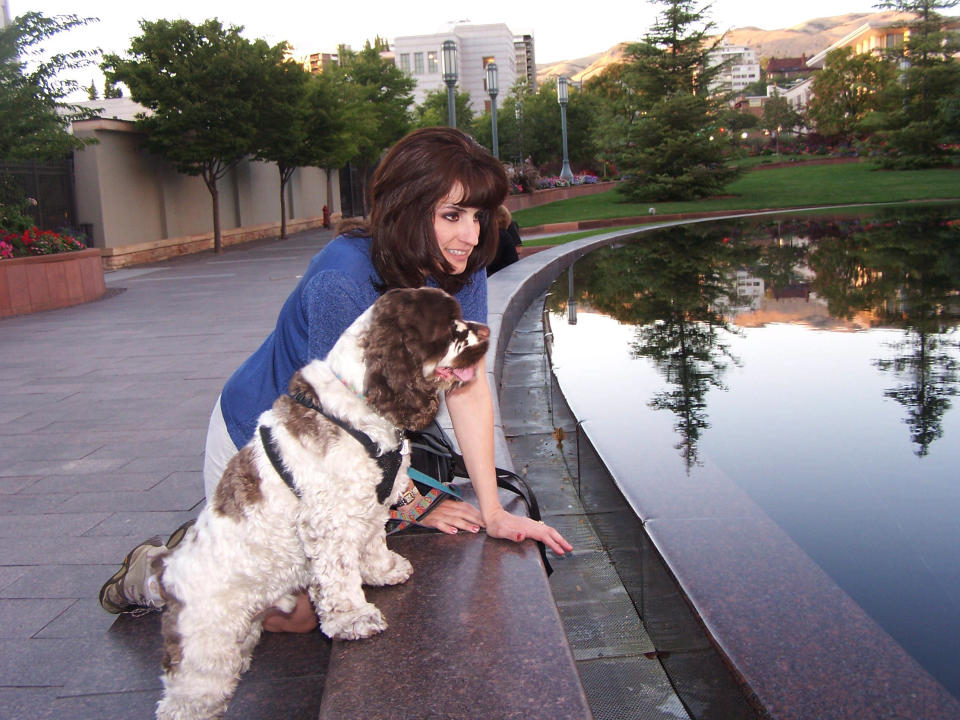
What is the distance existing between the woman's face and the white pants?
1.13m

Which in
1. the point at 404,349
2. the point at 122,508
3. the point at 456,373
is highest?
the point at 404,349

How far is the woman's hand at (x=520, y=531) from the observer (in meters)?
3.70

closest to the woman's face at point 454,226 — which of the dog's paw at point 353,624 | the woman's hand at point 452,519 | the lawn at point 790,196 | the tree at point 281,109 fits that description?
the woman's hand at point 452,519

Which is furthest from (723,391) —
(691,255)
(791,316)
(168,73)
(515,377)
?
(168,73)

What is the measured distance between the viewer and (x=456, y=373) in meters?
2.91

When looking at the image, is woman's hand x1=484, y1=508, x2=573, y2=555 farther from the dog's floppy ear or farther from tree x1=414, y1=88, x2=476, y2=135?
tree x1=414, y1=88, x2=476, y2=135

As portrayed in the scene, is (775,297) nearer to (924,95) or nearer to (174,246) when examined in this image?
(174,246)

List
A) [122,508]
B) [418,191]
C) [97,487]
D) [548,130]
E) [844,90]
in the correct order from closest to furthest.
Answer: [418,191]
[122,508]
[97,487]
[548,130]
[844,90]

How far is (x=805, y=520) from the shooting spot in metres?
4.85

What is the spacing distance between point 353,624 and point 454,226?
157 centimetres

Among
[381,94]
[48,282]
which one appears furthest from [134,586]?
[381,94]

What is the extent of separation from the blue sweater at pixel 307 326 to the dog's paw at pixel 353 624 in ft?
2.67

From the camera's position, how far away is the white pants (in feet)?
11.3

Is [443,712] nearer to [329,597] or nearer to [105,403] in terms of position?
[329,597]
